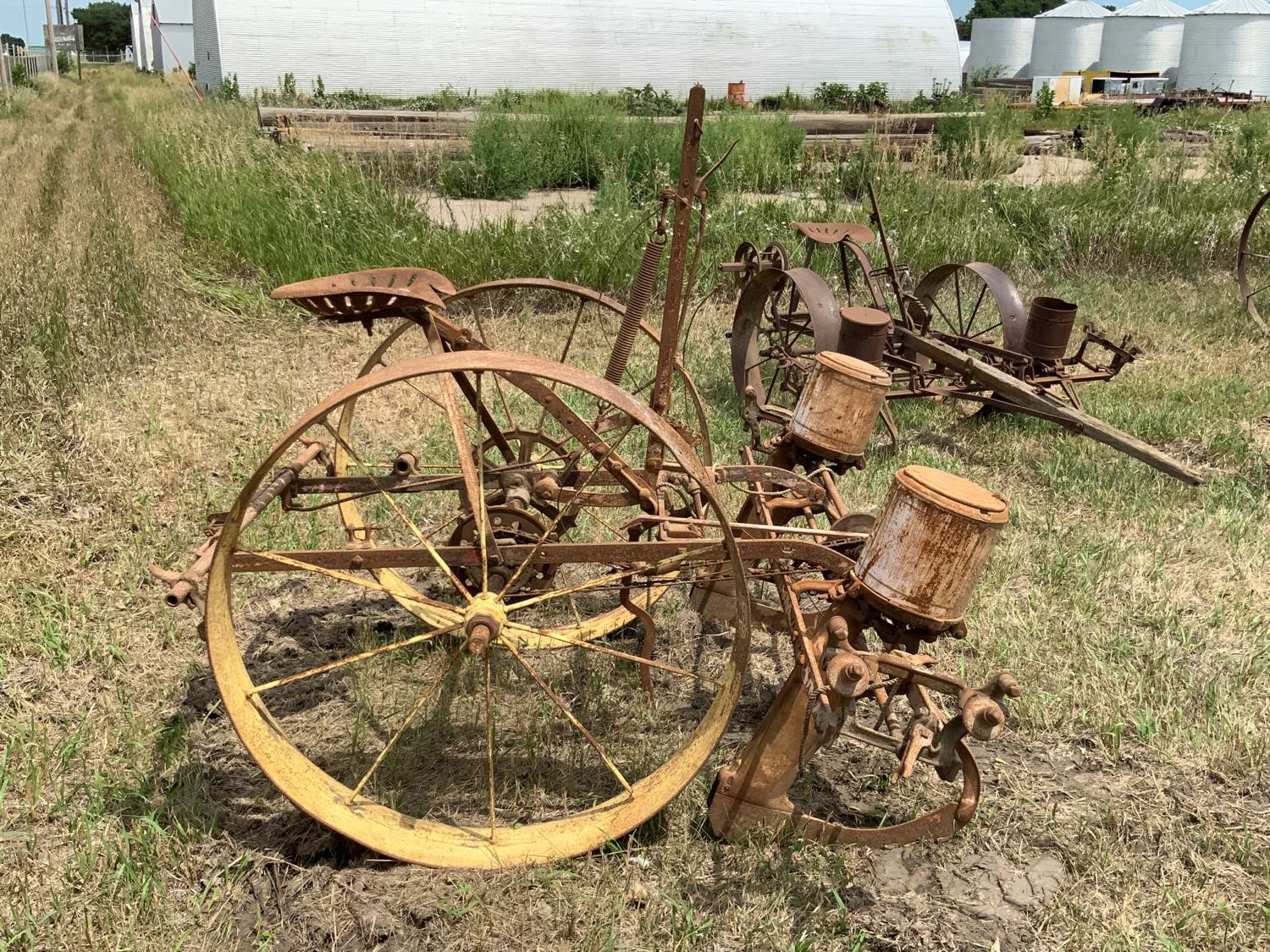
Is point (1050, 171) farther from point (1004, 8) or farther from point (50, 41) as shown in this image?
point (1004, 8)

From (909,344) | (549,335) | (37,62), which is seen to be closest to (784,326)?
(909,344)

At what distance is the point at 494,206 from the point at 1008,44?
1558 inches

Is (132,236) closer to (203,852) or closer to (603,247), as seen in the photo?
(603,247)

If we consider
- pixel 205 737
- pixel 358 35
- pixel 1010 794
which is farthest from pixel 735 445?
pixel 358 35

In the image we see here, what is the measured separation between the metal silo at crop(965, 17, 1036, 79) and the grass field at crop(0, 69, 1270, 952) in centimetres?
3831

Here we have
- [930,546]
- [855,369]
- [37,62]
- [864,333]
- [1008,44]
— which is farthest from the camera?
[1008,44]

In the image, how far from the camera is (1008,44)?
39.7 m

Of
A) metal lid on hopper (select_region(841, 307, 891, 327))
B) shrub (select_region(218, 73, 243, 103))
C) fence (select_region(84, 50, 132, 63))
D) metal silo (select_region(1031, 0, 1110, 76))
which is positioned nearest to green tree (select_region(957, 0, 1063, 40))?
metal silo (select_region(1031, 0, 1110, 76))

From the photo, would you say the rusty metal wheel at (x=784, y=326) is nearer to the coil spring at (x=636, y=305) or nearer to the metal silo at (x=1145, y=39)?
the coil spring at (x=636, y=305)

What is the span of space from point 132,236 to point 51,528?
379cm

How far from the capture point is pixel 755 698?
2.88 meters

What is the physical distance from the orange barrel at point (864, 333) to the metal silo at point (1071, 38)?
38.2 metres

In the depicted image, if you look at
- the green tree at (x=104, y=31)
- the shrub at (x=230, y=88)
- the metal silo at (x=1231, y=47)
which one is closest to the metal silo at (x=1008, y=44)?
the metal silo at (x=1231, y=47)

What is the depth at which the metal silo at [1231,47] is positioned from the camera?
28.6 m
